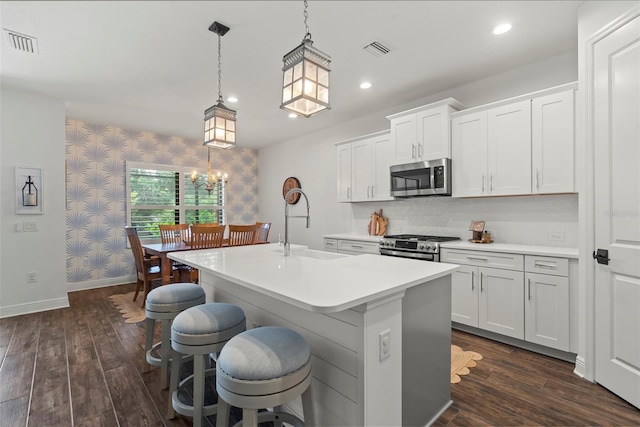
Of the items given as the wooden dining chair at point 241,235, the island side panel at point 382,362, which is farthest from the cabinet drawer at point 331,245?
the island side panel at point 382,362

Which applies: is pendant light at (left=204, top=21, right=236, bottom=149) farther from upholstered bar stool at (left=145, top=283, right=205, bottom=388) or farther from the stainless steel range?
the stainless steel range

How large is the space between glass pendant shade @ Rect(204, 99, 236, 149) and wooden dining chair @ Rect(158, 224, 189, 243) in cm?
264

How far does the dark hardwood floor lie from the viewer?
1786mm

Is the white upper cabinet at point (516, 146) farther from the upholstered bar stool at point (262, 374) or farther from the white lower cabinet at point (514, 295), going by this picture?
the upholstered bar stool at point (262, 374)

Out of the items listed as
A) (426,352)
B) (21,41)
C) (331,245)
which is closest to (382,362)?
(426,352)

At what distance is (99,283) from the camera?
4.99 metres

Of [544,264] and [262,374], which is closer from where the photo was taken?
[262,374]

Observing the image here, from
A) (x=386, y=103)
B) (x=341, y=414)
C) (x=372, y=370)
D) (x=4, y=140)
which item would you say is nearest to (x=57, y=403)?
(x=341, y=414)

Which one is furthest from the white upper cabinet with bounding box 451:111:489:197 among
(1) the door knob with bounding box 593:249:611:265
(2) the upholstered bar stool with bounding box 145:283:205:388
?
(2) the upholstered bar stool with bounding box 145:283:205:388

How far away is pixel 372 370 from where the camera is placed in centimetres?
128

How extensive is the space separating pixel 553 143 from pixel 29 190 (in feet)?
19.1

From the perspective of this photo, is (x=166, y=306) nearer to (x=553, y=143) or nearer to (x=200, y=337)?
(x=200, y=337)

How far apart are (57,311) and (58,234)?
38.9 inches

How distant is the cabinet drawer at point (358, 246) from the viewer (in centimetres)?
385
